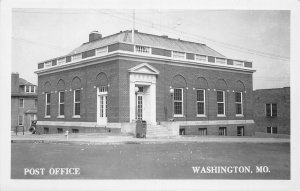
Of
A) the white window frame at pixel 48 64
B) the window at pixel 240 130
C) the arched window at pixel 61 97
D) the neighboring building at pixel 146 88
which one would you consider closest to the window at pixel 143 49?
the neighboring building at pixel 146 88

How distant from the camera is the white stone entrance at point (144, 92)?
16.9m

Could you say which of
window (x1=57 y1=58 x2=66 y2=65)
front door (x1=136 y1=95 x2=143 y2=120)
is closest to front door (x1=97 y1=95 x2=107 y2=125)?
front door (x1=136 y1=95 x2=143 y2=120)

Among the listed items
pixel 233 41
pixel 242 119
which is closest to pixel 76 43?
pixel 233 41

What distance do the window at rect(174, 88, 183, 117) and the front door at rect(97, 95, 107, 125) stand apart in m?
3.50

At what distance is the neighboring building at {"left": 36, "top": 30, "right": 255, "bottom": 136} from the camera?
1661 centimetres

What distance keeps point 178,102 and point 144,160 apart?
8097mm

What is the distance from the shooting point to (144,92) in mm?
17672

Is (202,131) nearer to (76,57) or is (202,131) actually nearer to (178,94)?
(178,94)

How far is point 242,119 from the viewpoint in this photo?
64.2 ft

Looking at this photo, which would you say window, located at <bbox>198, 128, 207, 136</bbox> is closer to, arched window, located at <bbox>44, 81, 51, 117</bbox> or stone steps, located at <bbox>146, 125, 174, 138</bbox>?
stone steps, located at <bbox>146, 125, 174, 138</bbox>

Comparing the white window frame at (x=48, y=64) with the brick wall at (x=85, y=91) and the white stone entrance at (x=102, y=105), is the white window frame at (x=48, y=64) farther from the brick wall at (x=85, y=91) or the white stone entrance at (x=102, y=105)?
the white stone entrance at (x=102, y=105)

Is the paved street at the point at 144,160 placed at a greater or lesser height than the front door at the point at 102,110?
lesser

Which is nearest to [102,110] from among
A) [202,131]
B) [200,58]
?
[202,131]
